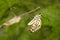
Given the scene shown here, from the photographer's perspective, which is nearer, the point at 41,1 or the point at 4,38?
the point at 4,38

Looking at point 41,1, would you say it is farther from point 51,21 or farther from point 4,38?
point 4,38

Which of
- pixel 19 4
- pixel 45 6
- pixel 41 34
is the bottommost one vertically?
pixel 41 34

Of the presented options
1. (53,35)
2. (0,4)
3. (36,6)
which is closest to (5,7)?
(0,4)

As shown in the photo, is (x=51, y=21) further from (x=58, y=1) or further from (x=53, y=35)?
(x=58, y=1)

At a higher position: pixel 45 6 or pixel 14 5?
pixel 14 5

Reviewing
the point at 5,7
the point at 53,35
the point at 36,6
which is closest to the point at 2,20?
the point at 5,7

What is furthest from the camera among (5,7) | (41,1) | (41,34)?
(41,1)

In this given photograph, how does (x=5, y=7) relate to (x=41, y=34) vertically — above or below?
above

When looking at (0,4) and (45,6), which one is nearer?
(0,4)

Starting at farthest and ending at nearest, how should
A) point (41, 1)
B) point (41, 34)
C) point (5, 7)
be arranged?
point (41, 1), point (41, 34), point (5, 7)
